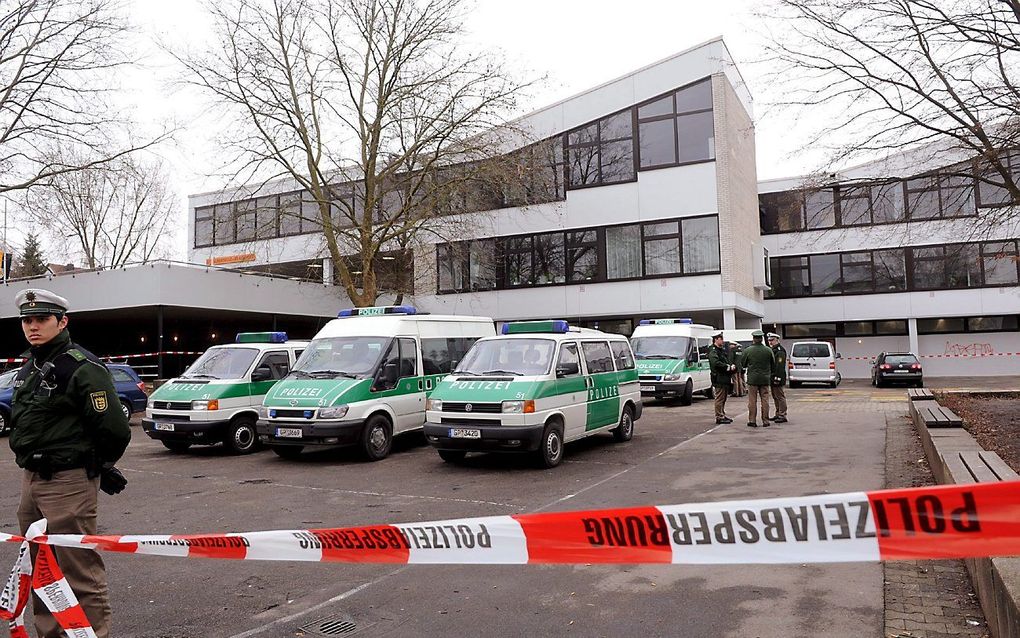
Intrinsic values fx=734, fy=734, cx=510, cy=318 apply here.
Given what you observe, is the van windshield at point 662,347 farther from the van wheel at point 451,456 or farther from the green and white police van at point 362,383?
the van wheel at point 451,456

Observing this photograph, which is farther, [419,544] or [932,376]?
[932,376]

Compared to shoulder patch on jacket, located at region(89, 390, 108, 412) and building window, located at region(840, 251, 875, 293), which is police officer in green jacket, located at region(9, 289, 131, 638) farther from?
building window, located at region(840, 251, 875, 293)

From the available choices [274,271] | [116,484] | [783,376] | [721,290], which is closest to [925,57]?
Answer: [783,376]

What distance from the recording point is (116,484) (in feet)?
13.8

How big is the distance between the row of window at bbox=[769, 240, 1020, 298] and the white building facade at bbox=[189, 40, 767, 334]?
611 centimetres

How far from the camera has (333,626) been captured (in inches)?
181

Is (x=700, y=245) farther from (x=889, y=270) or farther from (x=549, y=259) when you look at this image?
(x=889, y=270)

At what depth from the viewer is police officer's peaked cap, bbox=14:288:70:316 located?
4.03 meters

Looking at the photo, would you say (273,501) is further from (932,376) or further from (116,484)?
(932,376)

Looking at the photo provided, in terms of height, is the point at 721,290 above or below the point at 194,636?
above

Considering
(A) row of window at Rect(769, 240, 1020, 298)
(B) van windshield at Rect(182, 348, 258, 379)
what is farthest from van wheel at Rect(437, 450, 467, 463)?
(A) row of window at Rect(769, 240, 1020, 298)

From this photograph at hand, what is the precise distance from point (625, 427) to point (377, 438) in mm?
4369

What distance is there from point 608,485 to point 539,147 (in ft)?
67.5

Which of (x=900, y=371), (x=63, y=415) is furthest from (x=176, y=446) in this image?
(x=900, y=371)
